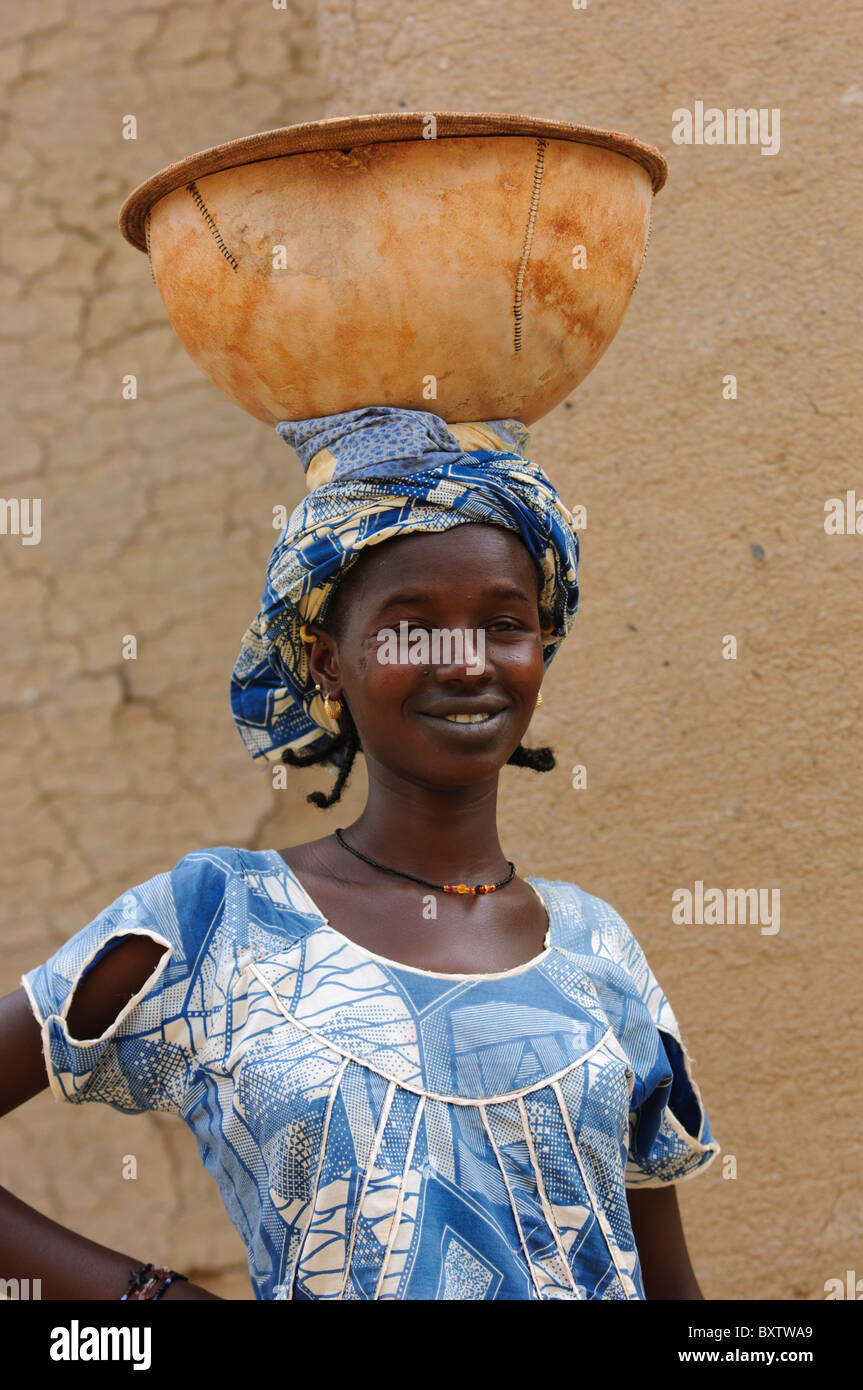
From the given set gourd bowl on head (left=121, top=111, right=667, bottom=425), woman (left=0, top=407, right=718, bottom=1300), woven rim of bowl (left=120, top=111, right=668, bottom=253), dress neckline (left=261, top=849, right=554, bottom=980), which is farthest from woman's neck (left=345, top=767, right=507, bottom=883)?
woven rim of bowl (left=120, top=111, right=668, bottom=253)

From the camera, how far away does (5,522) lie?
296 centimetres

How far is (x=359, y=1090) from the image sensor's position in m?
1.50

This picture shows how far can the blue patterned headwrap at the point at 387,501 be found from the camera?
5.20 ft

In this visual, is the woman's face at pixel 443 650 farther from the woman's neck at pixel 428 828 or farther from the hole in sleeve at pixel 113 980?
the hole in sleeve at pixel 113 980

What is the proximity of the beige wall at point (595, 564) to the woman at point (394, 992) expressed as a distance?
97cm

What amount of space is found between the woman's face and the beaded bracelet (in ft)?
2.24

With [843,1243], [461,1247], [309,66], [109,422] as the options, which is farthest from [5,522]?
[843,1243]

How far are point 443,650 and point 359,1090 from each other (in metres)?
0.52

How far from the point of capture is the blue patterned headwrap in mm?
1584

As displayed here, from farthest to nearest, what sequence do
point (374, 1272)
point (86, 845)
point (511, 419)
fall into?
A: point (86, 845) → point (511, 419) → point (374, 1272)

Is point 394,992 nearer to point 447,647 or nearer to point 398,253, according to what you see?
point 447,647

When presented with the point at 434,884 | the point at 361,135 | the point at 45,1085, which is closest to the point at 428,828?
the point at 434,884

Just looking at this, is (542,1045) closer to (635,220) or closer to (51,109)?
(635,220)

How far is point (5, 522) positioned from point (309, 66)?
48.1 inches
